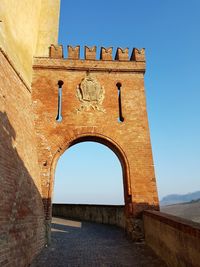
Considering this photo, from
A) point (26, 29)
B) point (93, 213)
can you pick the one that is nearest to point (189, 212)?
point (93, 213)

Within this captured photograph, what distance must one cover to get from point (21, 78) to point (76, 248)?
5787mm

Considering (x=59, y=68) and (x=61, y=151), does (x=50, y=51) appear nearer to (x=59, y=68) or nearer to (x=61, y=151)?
(x=59, y=68)

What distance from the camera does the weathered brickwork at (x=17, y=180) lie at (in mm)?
4246

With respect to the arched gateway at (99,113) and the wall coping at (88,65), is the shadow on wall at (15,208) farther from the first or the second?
the wall coping at (88,65)

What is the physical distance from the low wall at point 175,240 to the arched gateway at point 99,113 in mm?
1659

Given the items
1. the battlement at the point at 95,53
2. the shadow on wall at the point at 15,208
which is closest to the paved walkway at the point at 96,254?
the shadow on wall at the point at 15,208

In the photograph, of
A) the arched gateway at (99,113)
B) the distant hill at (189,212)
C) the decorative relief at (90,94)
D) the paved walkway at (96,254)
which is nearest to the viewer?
the paved walkway at (96,254)

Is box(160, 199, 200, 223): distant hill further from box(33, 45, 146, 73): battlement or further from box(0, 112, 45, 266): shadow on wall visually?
box(0, 112, 45, 266): shadow on wall

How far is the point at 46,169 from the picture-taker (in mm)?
7539

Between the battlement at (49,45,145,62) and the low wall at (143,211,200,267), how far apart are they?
22.1 ft

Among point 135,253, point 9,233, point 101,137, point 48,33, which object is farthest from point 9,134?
point 48,33

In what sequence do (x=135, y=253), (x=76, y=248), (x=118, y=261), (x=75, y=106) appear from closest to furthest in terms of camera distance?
(x=118, y=261) < (x=135, y=253) < (x=76, y=248) < (x=75, y=106)

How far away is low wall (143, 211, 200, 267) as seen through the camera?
3356mm

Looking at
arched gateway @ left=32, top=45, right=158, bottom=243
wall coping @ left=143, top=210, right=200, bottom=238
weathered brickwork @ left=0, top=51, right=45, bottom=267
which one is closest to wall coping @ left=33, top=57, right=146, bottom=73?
arched gateway @ left=32, top=45, right=158, bottom=243
